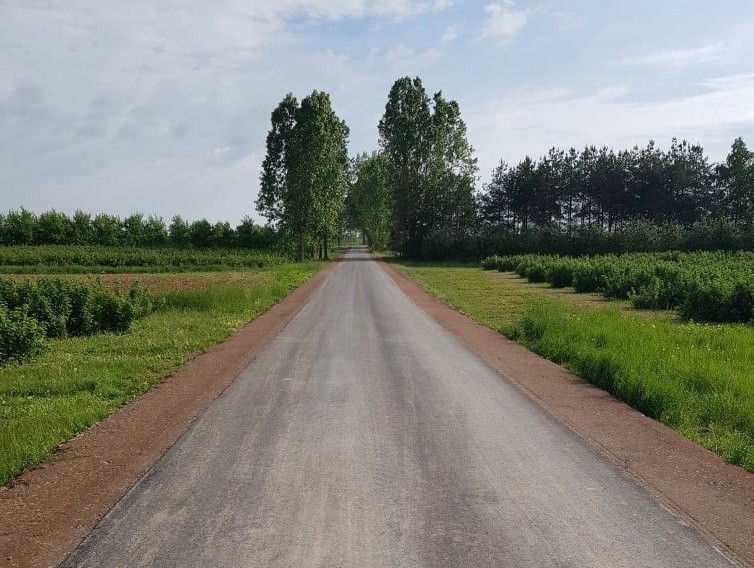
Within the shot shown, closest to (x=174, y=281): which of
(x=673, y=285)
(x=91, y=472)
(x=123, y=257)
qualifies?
(x=123, y=257)

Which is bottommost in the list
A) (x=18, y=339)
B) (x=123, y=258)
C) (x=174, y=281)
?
(x=174, y=281)

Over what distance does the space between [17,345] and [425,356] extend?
8.88 meters

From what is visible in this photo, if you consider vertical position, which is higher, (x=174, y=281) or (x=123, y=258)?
(x=123, y=258)

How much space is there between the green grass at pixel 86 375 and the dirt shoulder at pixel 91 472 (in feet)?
0.97

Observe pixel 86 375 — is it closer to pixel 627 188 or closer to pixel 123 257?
pixel 123 257

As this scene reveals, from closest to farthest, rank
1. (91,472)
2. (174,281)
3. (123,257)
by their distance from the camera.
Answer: (91,472), (174,281), (123,257)

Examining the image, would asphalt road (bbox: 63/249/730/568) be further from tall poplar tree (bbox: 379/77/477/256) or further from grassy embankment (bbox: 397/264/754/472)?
tall poplar tree (bbox: 379/77/477/256)

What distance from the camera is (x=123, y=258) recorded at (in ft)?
188

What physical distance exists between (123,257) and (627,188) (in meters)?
59.9

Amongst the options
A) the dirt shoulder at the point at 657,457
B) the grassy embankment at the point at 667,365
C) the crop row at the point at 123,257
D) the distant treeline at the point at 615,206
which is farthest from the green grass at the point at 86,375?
the distant treeline at the point at 615,206

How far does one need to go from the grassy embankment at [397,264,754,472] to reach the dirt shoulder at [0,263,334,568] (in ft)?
21.8

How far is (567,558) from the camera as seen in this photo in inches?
179

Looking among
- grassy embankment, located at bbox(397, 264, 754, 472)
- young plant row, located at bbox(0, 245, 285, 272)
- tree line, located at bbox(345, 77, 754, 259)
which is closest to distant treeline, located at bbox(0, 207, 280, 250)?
young plant row, located at bbox(0, 245, 285, 272)

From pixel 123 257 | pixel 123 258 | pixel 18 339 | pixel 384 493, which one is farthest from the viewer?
pixel 123 257
